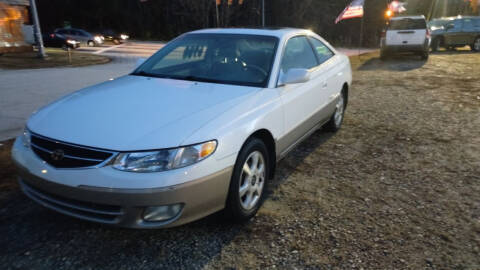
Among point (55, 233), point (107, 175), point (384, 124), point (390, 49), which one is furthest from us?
point (390, 49)

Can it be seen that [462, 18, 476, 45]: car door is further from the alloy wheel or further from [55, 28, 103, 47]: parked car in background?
[55, 28, 103, 47]: parked car in background

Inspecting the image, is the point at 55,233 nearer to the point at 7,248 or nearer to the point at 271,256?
the point at 7,248

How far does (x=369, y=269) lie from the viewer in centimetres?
254

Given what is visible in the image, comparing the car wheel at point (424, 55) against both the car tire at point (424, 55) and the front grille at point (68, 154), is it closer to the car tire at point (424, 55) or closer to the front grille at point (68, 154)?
the car tire at point (424, 55)

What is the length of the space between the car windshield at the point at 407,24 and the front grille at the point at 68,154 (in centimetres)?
1474

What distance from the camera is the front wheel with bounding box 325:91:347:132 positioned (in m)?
5.34

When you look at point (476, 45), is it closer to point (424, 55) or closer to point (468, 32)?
point (468, 32)

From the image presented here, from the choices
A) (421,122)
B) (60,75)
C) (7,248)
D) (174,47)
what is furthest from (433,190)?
(60,75)

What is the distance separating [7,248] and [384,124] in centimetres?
522

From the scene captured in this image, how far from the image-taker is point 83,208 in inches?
97.8

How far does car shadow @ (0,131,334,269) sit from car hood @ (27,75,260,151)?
0.62 m

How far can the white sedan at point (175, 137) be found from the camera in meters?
2.39

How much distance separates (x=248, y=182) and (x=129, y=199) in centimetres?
100

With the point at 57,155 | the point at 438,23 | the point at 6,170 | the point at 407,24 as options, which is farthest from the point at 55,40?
the point at 57,155
